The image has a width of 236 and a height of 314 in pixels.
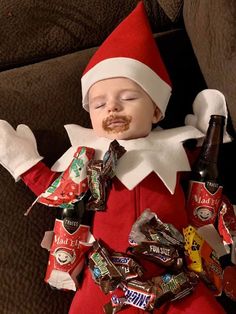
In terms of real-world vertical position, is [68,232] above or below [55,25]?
below

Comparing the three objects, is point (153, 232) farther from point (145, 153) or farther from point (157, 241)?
point (145, 153)

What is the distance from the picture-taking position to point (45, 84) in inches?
43.5

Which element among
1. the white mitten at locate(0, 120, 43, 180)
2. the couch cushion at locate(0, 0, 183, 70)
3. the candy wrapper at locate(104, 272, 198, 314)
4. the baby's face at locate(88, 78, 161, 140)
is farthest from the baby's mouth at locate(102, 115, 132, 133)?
the couch cushion at locate(0, 0, 183, 70)

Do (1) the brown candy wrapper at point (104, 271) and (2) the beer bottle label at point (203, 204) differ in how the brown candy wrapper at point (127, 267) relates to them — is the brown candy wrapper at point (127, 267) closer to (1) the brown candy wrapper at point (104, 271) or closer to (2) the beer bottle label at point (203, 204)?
(1) the brown candy wrapper at point (104, 271)

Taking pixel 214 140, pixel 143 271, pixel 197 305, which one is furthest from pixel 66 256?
pixel 214 140

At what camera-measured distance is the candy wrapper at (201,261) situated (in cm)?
85

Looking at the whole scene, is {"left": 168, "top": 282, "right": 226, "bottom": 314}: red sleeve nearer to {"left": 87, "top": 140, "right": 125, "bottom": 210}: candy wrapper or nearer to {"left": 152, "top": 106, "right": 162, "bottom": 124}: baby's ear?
{"left": 87, "top": 140, "right": 125, "bottom": 210}: candy wrapper

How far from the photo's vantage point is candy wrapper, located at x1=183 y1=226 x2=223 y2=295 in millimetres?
846

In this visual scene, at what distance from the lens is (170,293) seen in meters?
0.81

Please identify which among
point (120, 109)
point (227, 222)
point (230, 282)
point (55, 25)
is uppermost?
point (55, 25)

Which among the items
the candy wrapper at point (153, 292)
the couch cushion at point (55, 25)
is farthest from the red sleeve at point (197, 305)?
the couch cushion at point (55, 25)

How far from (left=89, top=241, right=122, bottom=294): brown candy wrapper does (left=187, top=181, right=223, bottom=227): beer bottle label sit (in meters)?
0.20

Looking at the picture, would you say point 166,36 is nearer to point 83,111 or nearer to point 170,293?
point 83,111

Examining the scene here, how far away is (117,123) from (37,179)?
194 mm
